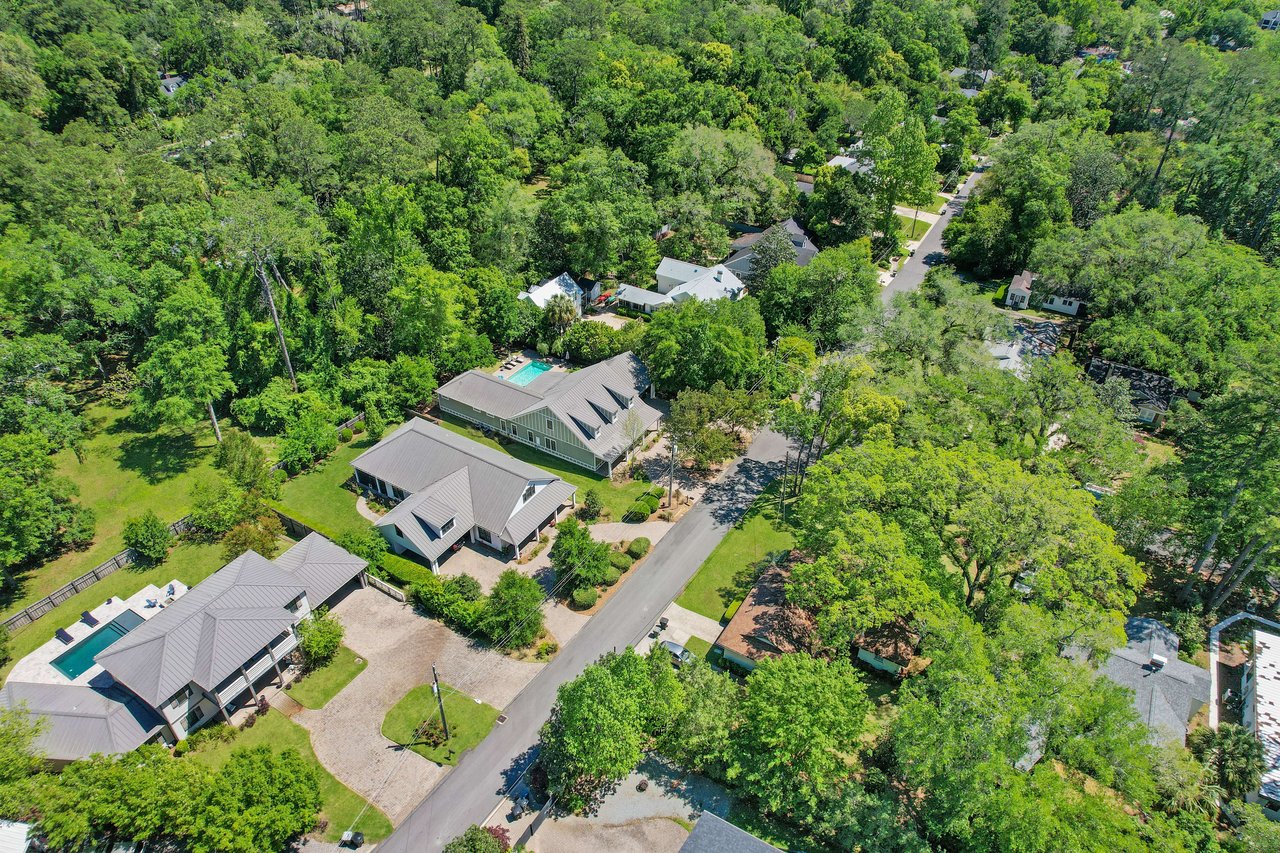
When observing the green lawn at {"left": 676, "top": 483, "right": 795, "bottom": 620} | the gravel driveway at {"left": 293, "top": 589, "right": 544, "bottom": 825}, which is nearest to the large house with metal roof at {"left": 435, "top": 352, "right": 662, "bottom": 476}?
the green lawn at {"left": 676, "top": 483, "right": 795, "bottom": 620}

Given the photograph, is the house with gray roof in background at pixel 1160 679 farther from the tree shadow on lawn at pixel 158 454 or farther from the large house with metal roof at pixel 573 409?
the tree shadow on lawn at pixel 158 454

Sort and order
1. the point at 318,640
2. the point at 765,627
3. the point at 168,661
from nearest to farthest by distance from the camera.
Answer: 1. the point at 168,661
2. the point at 318,640
3. the point at 765,627

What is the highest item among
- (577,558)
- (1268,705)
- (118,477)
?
(1268,705)

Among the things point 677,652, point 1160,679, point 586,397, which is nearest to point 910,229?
point 586,397

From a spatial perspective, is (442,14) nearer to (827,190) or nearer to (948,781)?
(827,190)

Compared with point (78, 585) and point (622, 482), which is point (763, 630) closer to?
point (622, 482)

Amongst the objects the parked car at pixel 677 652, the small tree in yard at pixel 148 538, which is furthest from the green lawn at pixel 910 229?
the small tree in yard at pixel 148 538

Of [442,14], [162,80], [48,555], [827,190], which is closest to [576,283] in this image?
[827,190]
